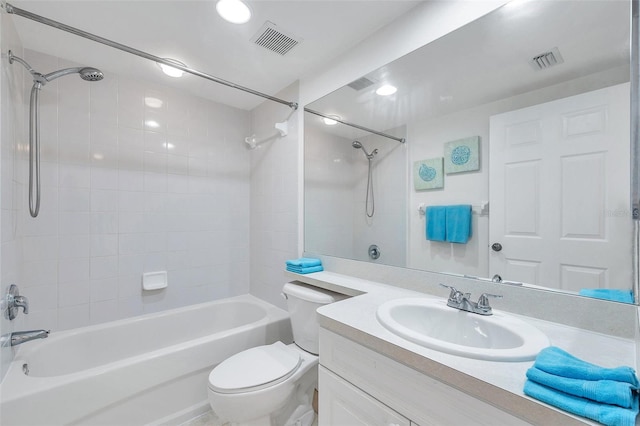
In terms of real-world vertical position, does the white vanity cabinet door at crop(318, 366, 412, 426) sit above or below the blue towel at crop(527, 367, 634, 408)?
below

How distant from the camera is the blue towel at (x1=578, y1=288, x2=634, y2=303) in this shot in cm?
88

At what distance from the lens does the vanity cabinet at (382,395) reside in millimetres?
705

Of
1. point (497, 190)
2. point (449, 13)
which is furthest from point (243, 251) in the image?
point (449, 13)

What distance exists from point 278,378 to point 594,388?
4.07 feet

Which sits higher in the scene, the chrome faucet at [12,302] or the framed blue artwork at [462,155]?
the framed blue artwork at [462,155]

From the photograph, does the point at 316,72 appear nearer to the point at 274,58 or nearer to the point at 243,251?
the point at 274,58

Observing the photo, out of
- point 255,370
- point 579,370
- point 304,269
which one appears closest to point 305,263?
point 304,269

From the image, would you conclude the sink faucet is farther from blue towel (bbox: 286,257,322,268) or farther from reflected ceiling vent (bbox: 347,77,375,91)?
reflected ceiling vent (bbox: 347,77,375,91)

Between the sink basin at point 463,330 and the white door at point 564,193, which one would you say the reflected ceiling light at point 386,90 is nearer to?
the white door at point 564,193

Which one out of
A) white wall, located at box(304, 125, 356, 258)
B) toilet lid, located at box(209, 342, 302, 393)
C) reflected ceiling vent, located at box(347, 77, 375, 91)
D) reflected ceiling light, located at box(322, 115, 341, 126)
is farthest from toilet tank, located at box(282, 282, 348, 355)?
reflected ceiling vent, located at box(347, 77, 375, 91)

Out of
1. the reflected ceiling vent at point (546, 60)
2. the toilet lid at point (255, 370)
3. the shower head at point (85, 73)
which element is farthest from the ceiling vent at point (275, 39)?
the toilet lid at point (255, 370)

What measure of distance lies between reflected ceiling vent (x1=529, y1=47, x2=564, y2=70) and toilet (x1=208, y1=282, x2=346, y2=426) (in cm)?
146

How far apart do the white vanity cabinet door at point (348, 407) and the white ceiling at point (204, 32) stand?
179cm

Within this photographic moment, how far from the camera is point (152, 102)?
223 centimetres
